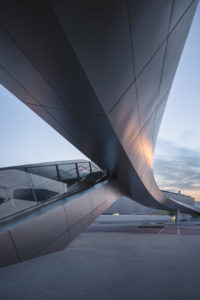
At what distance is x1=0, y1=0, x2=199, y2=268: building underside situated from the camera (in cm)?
249

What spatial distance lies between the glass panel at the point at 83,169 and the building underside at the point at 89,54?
21.4 ft

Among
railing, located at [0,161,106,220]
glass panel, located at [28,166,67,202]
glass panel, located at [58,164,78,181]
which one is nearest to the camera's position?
railing, located at [0,161,106,220]

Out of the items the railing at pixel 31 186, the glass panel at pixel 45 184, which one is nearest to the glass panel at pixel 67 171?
the railing at pixel 31 186

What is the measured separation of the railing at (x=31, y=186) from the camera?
580 centimetres

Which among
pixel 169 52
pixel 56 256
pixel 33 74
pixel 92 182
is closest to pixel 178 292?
pixel 56 256

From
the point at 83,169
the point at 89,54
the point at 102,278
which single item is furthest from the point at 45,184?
the point at 89,54

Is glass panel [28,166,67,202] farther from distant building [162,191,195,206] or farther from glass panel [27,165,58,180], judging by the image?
distant building [162,191,195,206]

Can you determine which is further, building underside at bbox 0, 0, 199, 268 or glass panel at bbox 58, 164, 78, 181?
glass panel at bbox 58, 164, 78, 181

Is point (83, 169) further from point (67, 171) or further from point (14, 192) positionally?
point (14, 192)

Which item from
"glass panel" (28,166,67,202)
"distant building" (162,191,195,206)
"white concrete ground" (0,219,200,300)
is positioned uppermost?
"glass panel" (28,166,67,202)

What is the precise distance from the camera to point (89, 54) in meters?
2.99

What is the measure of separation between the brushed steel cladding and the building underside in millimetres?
11

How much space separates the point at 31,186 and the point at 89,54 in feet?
17.4

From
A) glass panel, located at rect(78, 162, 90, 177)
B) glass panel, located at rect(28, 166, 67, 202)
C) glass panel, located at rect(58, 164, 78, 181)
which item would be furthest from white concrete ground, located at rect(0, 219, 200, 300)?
glass panel, located at rect(78, 162, 90, 177)
